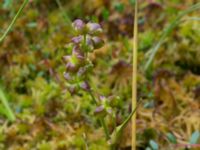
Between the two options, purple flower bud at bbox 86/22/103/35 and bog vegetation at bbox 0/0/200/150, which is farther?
bog vegetation at bbox 0/0/200/150

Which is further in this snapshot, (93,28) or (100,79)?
(100,79)

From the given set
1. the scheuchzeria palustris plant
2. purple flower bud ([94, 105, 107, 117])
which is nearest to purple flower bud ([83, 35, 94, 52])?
the scheuchzeria palustris plant

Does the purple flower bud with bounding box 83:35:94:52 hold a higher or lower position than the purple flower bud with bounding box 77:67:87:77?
higher

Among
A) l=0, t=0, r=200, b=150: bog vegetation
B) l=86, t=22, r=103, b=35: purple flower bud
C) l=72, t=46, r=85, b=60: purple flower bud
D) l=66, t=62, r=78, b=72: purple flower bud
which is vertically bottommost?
l=0, t=0, r=200, b=150: bog vegetation

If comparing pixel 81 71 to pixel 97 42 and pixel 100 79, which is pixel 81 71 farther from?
pixel 100 79

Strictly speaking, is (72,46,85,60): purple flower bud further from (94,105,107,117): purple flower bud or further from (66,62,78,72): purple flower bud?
(94,105,107,117): purple flower bud

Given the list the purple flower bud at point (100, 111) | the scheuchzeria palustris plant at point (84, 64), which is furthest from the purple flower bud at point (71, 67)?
the purple flower bud at point (100, 111)

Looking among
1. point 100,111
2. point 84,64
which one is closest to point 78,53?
point 84,64

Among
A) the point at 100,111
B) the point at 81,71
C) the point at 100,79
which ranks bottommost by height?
the point at 100,79

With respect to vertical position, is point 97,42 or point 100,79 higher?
point 97,42

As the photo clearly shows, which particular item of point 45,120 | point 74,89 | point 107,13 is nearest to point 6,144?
point 45,120
